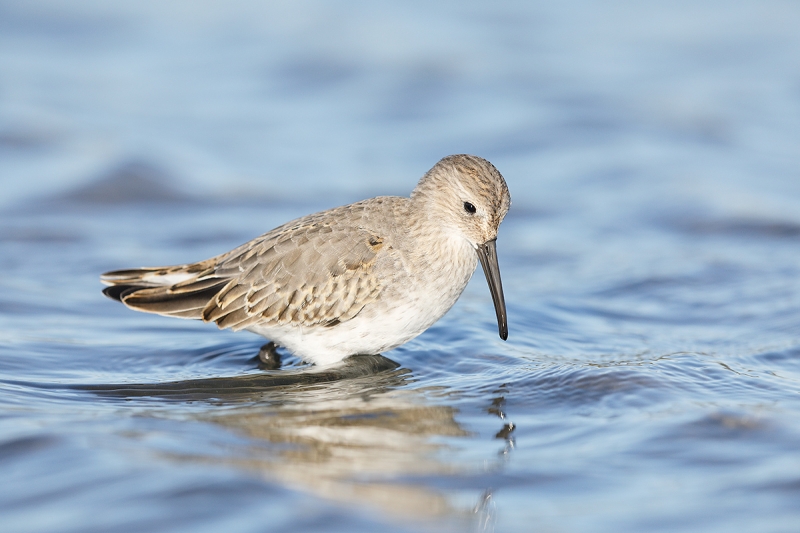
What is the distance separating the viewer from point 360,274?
24.0 feet

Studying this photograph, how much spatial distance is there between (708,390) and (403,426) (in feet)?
6.70

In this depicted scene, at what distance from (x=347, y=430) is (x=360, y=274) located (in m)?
1.41

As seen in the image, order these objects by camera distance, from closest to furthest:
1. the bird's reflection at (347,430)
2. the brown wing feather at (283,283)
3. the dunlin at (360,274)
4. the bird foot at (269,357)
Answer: the bird's reflection at (347,430) → the dunlin at (360,274) → the brown wing feather at (283,283) → the bird foot at (269,357)

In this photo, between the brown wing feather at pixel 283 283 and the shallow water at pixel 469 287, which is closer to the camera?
the shallow water at pixel 469 287

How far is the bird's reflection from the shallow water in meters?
0.03

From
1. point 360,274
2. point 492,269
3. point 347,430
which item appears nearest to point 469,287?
point 492,269

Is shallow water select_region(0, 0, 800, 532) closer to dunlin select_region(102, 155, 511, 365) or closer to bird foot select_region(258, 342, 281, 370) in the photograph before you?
bird foot select_region(258, 342, 281, 370)

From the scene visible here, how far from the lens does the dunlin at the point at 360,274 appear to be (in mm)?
7203

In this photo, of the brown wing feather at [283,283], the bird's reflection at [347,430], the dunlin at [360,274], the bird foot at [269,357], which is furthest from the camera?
the bird foot at [269,357]

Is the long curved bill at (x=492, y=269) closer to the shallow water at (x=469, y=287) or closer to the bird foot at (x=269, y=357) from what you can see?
the shallow water at (x=469, y=287)

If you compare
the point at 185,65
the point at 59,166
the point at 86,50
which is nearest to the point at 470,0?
the point at 185,65

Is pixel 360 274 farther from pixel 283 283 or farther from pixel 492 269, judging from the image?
pixel 492 269

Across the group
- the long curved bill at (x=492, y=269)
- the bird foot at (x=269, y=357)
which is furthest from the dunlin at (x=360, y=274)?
the bird foot at (x=269, y=357)

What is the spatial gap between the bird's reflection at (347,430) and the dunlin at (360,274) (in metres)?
0.34
